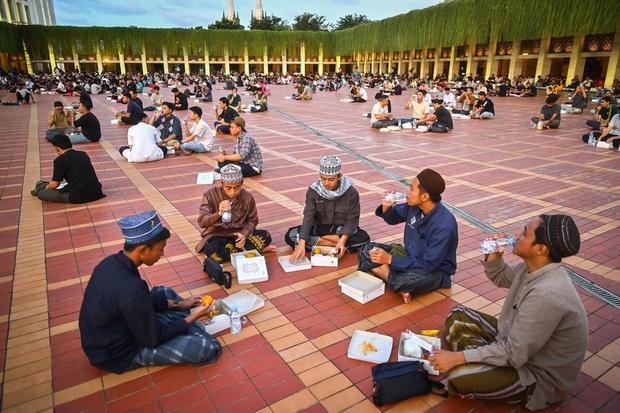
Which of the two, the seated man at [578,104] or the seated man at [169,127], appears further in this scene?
the seated man at [578,104]

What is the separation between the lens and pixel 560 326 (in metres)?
2.28

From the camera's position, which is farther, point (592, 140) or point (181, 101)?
point (181, 101)

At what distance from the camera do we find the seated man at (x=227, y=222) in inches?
174

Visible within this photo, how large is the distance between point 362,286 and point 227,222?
1674 mm

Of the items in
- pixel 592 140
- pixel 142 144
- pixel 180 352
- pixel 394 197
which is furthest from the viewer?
pixel 592 140

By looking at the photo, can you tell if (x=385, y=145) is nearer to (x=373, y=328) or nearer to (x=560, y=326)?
(x=373, y=328)

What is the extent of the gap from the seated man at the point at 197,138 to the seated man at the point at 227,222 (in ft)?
19.1

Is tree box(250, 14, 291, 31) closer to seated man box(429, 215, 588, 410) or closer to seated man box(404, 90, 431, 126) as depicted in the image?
seated man box(404, 90, 431, 126)

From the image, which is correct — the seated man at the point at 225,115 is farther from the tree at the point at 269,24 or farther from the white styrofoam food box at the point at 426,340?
the tree at the point at 269,24

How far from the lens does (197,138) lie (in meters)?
10.2

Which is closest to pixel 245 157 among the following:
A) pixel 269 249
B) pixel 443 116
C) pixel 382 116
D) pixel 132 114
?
pixel 269 249

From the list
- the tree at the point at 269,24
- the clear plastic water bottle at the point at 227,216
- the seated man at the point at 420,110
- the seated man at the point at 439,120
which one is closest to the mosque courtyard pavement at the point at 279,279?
the clear plastic water bottle at the point at 227,216

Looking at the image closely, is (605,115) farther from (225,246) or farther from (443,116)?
(225,246)

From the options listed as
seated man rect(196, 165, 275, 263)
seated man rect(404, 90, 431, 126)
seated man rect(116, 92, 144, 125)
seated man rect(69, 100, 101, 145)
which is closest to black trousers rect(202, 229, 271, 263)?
seated man rect(196, 165, 275, 263)
